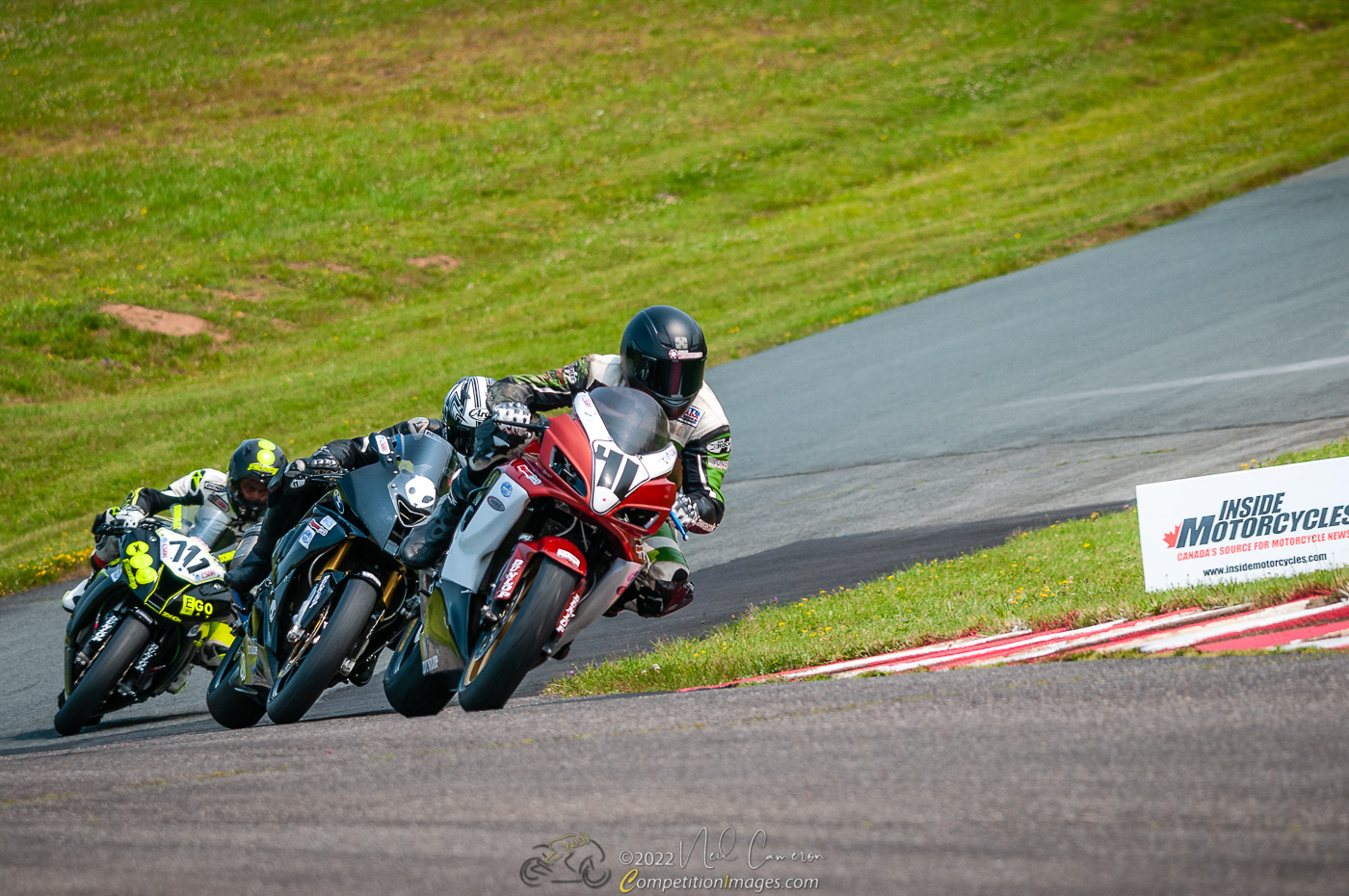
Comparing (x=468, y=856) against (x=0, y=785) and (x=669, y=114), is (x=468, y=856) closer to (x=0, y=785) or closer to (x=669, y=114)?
(x=0, y=785)

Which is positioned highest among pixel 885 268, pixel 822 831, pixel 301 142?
pixel 822 831

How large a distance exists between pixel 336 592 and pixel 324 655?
0.39 m

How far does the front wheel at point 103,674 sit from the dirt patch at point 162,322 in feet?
62.7

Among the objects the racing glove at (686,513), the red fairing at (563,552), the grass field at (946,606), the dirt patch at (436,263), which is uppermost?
the red fairing at (563,552)

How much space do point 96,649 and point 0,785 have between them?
3.74 m

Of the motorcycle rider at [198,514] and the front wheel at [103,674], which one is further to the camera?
the motorcycle rider at [198,514]

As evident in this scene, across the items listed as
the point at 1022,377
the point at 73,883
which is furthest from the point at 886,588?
the point at 1022,377

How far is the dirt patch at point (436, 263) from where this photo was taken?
31469 mm

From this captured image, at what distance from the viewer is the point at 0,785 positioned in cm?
490

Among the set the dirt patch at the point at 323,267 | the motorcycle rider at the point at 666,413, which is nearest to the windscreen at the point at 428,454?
the motorcycle rider at the point at 666,413

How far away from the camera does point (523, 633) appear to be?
5219 millimetres

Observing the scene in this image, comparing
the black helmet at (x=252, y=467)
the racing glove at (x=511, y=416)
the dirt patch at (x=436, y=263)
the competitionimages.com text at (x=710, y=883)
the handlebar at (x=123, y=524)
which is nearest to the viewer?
the competitionimages.com text at (x=710, y=883)

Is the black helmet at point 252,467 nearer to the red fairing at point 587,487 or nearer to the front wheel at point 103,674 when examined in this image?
the front wheel at point 103,674

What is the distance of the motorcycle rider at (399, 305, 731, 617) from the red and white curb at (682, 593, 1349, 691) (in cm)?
68
